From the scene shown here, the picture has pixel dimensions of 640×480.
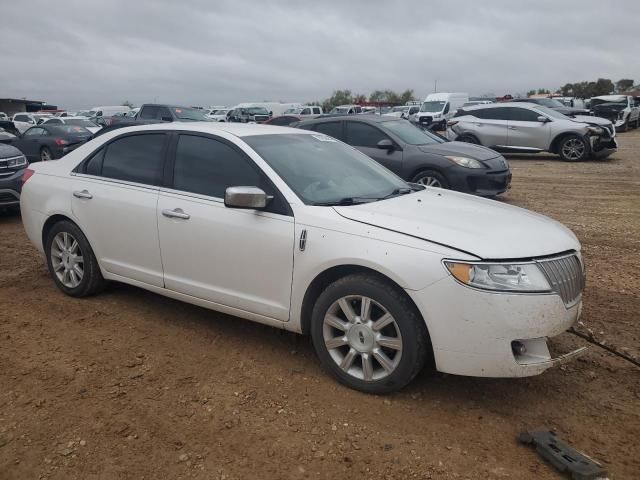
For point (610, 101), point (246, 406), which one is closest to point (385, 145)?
point (246, 406)

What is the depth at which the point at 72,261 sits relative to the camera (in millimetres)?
4895

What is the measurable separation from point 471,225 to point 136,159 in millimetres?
2752

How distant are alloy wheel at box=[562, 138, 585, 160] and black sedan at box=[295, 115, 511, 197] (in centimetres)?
728

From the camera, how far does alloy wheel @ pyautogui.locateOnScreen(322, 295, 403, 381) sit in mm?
3232

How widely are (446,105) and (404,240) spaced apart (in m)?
28.0

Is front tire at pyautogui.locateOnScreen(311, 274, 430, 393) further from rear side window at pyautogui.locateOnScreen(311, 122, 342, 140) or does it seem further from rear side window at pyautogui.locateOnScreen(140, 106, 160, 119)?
rear side window at pyautogui.locateOnScreen(140, 106, 160, 119)

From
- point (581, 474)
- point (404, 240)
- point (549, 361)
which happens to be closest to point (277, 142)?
point (404, 240)

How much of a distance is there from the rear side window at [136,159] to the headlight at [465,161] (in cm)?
548

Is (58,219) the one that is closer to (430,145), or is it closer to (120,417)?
(120,417)

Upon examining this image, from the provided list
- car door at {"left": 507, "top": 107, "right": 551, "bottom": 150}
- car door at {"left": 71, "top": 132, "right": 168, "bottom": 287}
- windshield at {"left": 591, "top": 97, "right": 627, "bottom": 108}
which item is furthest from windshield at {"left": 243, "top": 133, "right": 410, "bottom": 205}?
windshield at {"left": 591, "top": 97, "right": 627, "bottom": 108}

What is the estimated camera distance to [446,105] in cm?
2950

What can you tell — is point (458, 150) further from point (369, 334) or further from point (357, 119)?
point (369, 334)

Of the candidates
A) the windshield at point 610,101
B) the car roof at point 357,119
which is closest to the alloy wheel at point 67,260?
the car roof at point 357,119

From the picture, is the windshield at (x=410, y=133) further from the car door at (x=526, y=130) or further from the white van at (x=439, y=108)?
the white van at (x=439, y=108)
